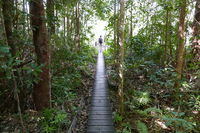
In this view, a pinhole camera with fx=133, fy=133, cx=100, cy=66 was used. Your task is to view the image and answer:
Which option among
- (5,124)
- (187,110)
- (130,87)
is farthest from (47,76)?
(187,110)

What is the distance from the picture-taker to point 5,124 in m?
3.19

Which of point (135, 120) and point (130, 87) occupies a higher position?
point (130, 87)

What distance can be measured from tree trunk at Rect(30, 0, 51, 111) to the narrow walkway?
5.69 feet

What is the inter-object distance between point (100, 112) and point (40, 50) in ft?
10.3

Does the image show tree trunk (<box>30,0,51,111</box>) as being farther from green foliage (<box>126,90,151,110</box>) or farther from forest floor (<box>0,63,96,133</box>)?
green foliage (<box>126,90,151,110</box>)

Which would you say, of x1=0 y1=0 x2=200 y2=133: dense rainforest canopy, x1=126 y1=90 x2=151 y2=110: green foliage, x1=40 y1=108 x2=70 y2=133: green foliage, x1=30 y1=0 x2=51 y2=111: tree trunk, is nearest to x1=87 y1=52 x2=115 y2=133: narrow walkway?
x1=0 y1=0 x2=200 y2=133: dense rainforest canopy

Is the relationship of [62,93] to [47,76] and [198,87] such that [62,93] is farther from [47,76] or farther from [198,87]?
[198,87]

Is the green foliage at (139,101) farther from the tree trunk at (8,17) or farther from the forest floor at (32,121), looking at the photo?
the tree trunk at (8,17)

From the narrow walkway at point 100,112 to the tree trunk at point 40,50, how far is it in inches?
68.3

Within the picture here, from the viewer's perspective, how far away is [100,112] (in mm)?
5039

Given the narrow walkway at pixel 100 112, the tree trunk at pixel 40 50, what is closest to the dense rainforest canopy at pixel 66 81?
the tree trunk at pixel 40 50

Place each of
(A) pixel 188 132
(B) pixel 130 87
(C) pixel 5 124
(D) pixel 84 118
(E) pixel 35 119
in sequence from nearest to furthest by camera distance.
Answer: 1. (C) pixel 5 124
2. (E) pixel 35 119
3. (A) pixel 188 132
4. (D) pixel 84 118
5. (B) pixel 130 87

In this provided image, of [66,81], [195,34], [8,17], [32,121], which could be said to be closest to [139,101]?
[66,81]

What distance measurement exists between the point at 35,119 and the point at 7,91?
1009 millimetres
